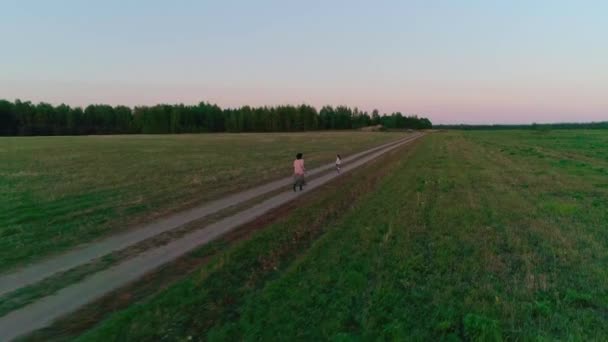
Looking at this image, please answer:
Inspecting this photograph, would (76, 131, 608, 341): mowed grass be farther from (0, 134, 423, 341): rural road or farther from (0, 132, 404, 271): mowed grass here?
(0, 132, 404, 271): mowed grass

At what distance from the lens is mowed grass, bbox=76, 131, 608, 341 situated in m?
5.00

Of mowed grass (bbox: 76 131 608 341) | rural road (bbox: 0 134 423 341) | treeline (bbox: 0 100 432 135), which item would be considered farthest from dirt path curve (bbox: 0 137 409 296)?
treeline (bbox: 0 100 432 135)

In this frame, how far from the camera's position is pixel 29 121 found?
117875 mm

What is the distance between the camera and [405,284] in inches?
249

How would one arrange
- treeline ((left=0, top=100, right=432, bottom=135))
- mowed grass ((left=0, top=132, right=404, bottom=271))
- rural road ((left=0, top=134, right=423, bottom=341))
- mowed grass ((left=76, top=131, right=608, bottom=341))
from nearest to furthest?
1. mowed grass ((left=76, top=131, right=608, bottom=341))
2. rural road ((left=0, top=134, right=423, bottom=341))
3. mowed grass ((left=0, top=132, right=404, bottom=271))
4. treeline ((left=0, top=100, right=432, bottom=135))

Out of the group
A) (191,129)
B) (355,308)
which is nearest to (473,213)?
(355,308)

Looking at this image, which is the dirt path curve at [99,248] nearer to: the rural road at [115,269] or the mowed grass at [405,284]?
the rural road at [115,269]

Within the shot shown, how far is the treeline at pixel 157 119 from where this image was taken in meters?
117

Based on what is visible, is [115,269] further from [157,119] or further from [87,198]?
[157,119]

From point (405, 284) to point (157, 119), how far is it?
15266 centimetres

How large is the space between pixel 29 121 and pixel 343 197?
149m

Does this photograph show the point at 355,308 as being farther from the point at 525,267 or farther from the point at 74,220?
the point at 74,220

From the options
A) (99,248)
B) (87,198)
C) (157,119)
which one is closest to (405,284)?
A: (99,248)

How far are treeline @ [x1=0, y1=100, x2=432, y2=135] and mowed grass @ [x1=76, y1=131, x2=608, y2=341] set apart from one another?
476 ft
